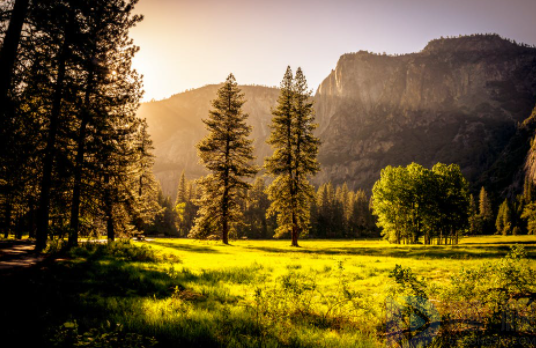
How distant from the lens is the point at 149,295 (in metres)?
5.50

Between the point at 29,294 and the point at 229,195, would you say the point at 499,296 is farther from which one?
the point at 229,195

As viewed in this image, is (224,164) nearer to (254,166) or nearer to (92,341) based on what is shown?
(254,166)

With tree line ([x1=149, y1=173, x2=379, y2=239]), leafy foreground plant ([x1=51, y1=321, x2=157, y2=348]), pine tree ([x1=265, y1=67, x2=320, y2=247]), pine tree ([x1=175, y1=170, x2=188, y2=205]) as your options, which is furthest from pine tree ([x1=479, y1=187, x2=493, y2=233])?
leafy foreground plant ([x1=51, y1=321, x2=157, y2=348])

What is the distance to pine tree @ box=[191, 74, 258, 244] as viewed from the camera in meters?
24.5

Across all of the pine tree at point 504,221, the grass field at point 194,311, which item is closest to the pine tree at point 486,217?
the pine tree at point 504,221

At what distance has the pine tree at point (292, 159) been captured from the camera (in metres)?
24.1

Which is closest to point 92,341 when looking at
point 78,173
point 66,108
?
point 78,173

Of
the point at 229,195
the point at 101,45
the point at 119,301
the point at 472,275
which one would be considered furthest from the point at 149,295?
the point at 229,195

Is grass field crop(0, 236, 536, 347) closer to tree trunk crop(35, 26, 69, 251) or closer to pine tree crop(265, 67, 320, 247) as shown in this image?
tree trunk crop(35, 26, 69, 251)

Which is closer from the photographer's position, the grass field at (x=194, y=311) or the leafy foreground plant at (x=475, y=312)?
the leafy foreground plant at (x=475, y=312)

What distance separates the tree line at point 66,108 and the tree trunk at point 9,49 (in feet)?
0.09

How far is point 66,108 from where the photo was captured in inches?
487

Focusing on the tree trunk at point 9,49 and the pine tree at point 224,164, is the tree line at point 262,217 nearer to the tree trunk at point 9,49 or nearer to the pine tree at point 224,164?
the pine tree at point 224,164

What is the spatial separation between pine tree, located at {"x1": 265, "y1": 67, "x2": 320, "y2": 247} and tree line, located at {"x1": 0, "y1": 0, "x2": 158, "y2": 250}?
45.0 feet
